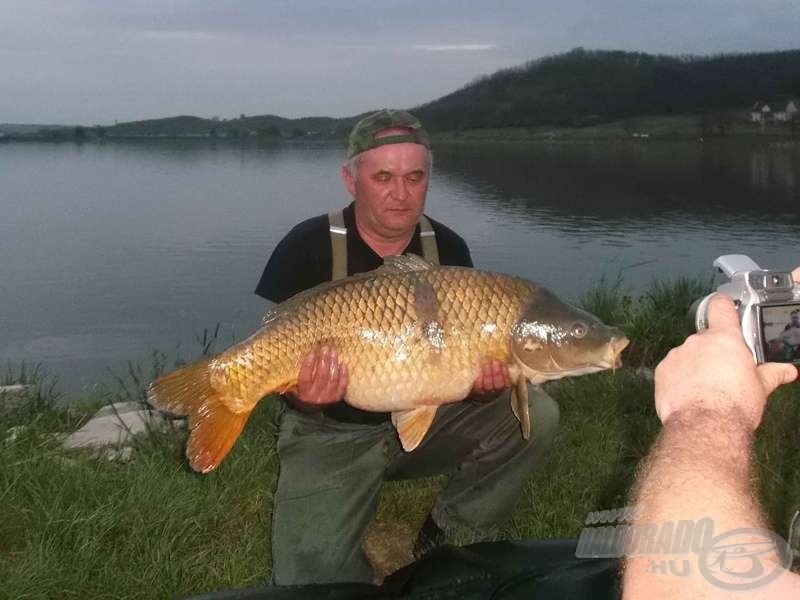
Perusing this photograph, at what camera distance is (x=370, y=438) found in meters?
2.28

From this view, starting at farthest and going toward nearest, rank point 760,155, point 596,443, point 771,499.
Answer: point 760,155, point 596,443, point 771,499

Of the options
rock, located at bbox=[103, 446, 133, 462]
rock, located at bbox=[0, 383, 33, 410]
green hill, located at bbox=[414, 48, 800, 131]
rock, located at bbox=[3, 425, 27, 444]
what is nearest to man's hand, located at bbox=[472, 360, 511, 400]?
rock, located at bbox=[103, 446, 133, 462]

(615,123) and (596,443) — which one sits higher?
(615,123)

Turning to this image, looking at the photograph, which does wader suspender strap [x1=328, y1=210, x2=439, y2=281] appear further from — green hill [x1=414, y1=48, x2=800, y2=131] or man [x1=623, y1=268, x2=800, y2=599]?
green hill [x1=414, y1=48, x2=800, y2=131]

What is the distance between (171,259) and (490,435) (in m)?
8.64

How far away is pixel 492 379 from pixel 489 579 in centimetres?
44

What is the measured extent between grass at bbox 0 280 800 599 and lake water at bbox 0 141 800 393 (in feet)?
6.22

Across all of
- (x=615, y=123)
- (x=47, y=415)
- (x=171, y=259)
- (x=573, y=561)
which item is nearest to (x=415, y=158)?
(x=573, y=561)

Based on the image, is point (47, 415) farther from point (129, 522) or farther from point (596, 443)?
point (596, 443)

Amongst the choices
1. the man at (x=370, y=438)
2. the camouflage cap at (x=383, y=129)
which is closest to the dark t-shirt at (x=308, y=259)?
the man at (x=370, y=438)

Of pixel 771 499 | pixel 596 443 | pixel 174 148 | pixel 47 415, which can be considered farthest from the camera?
pixel 174 148

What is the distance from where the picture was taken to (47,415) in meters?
3.40

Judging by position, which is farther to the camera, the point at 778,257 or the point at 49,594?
the point at 778,257

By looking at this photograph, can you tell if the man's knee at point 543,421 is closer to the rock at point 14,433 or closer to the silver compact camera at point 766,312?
the silver compact camera at point 766,312
